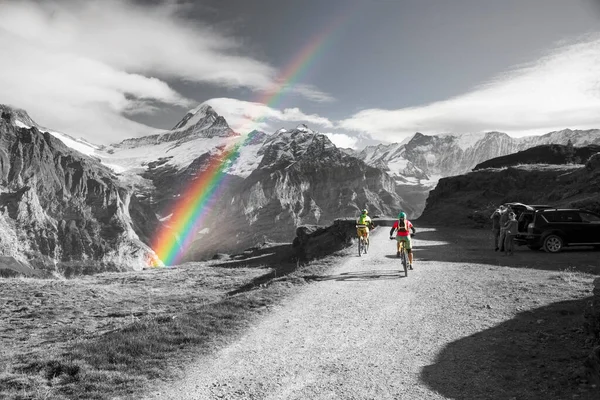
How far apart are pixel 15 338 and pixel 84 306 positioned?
19.0 ft

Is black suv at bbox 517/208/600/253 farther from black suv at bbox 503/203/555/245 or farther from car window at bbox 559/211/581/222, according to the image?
black suv at bbox 503/203/555/245

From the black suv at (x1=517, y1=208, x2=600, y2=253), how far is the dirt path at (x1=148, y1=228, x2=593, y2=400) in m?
6.84

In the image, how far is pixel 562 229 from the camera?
22.0 meters

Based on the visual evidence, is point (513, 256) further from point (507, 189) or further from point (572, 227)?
point (507, 189)

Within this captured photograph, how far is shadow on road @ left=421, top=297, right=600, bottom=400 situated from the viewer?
7.25 m

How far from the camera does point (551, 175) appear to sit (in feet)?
164

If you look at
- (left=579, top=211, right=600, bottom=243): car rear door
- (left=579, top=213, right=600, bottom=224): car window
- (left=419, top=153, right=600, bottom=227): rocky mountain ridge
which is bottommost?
(left=579, top=211, right=600, bottom=243): car rear door

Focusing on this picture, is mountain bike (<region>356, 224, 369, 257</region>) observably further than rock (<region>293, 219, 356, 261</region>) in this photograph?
No

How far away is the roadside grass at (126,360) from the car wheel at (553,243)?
56.7 ft

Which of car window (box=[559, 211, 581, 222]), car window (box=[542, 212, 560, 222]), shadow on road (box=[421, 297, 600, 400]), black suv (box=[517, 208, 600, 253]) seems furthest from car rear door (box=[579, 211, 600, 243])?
shadow on road (box=[421, 297, 600, 400])

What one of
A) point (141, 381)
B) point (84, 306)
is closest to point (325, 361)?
point (141, 381)

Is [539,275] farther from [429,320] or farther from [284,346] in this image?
[284,346]

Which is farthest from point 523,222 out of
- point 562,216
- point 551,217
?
point 562,216

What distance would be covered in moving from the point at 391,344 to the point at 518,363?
258cm
